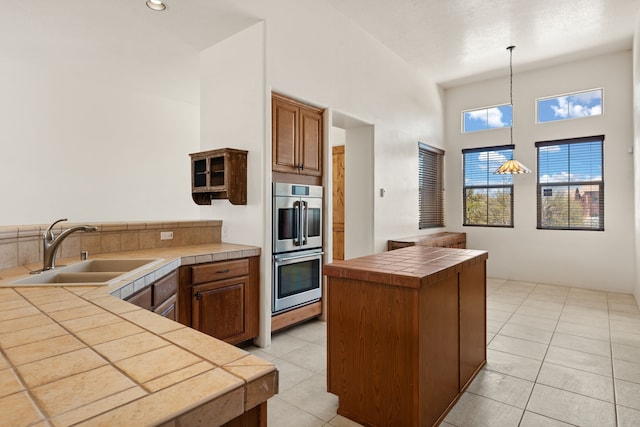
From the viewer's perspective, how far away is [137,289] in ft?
6.22

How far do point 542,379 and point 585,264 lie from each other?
152 inches

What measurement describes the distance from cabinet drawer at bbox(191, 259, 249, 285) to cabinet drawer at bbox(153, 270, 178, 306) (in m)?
0.19

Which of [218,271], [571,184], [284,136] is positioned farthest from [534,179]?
[218,271]

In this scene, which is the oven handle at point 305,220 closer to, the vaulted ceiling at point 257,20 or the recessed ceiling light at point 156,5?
the vaulted ceiling at point 257,20

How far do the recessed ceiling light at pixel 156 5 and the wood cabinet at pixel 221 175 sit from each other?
1.33m

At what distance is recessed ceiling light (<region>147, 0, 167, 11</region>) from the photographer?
3.14 metres

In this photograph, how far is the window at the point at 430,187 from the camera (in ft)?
20.0

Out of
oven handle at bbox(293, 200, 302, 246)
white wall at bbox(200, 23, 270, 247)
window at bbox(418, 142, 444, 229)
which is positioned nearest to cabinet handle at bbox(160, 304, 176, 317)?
white wall at bbox(200, 23, 270, 247)

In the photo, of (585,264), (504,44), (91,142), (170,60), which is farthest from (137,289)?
(585,264)

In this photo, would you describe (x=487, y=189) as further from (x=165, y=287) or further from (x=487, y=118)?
(x=165, y=287)

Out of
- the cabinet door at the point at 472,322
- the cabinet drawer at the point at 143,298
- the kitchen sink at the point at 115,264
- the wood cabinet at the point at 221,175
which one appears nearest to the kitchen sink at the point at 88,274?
the kitchen sink at the point at 115,264

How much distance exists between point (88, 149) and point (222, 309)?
148 inches

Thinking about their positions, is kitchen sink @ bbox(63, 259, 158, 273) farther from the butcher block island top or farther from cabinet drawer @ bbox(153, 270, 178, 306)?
the butcher block island top

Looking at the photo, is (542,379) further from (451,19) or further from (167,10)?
(167,10)
